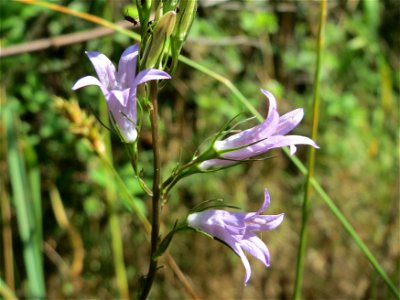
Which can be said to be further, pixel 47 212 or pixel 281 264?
pixel 281 264

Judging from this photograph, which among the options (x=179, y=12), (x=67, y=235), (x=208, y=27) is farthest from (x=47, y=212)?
(x=179, y=12)

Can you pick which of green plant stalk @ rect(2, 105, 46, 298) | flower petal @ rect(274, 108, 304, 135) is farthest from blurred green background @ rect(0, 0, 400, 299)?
flower petal @ rect(274, 108, 304, 135)

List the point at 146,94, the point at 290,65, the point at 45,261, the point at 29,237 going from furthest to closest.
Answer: the point at 290,65, the point at 45,261, the point at 29,237, the point at 146,94

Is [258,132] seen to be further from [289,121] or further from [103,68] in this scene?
[103,68]

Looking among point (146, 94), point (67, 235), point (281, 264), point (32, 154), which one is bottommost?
point (281, 264)

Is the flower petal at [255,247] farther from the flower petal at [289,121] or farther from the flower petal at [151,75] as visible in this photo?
the flower petal at [151,75]

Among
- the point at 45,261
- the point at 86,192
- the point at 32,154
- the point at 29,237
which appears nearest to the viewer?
the point at 29,237

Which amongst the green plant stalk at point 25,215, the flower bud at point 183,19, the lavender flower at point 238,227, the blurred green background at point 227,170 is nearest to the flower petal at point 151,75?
the flower bud at point 183,19

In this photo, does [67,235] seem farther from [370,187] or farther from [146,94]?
[146,94]
